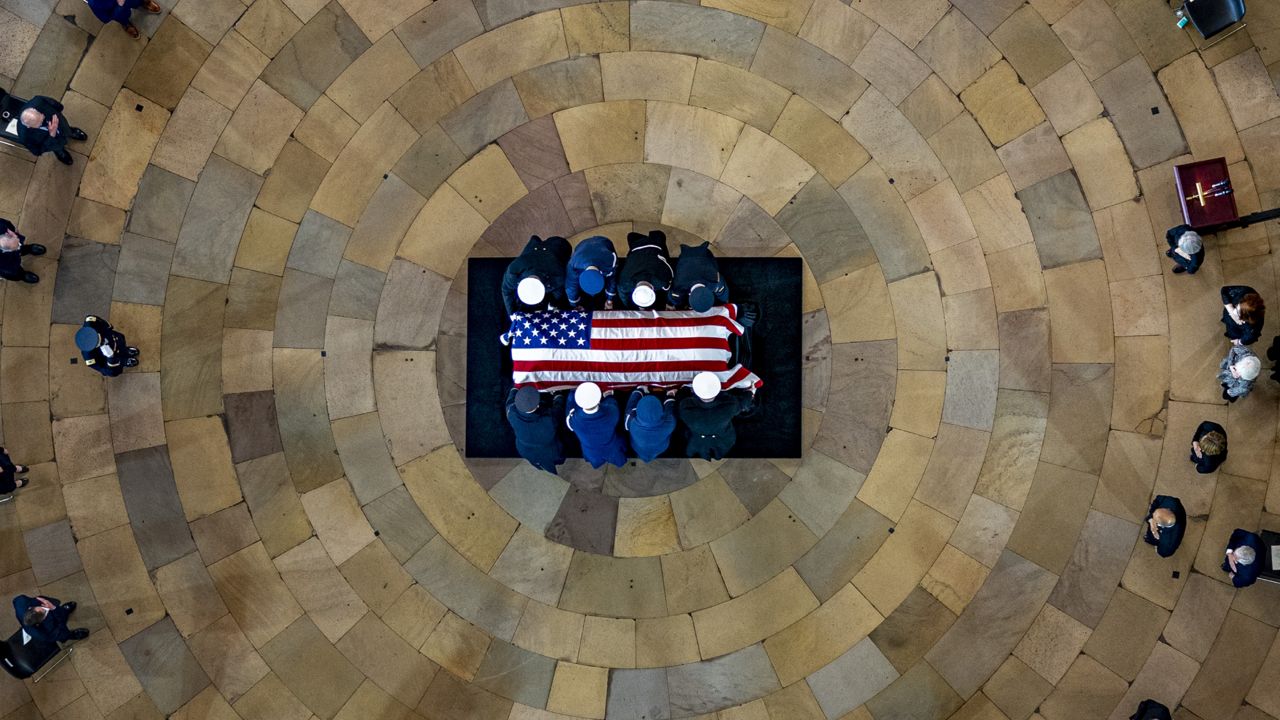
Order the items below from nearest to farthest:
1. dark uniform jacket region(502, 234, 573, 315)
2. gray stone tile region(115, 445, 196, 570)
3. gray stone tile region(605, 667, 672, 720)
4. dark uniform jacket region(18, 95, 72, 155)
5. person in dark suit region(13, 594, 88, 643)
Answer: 1. dark uniform jacket region(502, 234, 573, 315)
2. person in dark suit region(13, 594, 88, 643)
3. dark uniform jacket region(18, 95, 72, 155)
4. gray stone tile region(605, 667, 672, 720)
5. gray stone tile region(115, 445, 196, 570)

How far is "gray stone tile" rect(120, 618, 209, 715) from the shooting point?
11664mm

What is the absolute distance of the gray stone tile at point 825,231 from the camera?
12.0 m

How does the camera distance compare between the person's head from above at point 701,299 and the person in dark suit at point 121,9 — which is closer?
the person's head from above at point 701,299

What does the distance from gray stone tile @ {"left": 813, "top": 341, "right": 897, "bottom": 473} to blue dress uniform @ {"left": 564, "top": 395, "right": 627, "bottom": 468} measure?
3675 millimetres

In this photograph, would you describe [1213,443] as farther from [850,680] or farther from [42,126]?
[42,126]

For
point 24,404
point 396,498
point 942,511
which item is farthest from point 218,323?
point 942,511

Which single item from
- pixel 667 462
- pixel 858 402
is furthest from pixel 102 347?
pixel 858 402

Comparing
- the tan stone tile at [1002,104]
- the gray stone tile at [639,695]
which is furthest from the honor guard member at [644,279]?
the tan stone tile at [1002,104]

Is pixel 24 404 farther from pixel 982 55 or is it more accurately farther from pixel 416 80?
pixel 982 55

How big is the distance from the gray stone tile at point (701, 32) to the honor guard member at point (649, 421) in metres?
6.03

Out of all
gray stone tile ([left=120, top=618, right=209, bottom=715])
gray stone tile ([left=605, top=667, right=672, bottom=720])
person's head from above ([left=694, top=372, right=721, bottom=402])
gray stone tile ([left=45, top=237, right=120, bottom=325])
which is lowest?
gray stone tile ([left=605, top=667, right=672, bottom=720])

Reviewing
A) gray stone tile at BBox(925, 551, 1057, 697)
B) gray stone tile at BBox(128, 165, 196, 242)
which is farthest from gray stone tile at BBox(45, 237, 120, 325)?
gray stone tile at BBox(925, 551, 1057, 697)

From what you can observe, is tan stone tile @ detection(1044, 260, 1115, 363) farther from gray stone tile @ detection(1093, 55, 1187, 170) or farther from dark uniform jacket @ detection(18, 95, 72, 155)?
dark uniform jacket @ detection(18, 95, 72, 155)

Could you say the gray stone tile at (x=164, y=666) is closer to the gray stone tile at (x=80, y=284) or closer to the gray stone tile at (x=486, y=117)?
the gray stone tile at (x=80, y=284)
